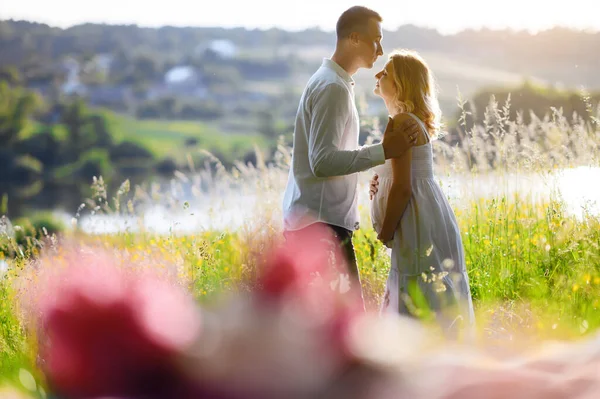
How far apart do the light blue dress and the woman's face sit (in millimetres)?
174

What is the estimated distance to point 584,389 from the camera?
52cm

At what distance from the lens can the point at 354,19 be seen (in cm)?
252

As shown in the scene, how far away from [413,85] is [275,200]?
200 cm

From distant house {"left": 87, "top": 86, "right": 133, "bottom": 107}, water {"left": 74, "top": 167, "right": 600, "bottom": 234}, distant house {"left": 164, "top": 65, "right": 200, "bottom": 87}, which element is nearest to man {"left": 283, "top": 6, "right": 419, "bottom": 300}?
water {"left": 74, "top": 167, "right": 600, "bottom": 234}

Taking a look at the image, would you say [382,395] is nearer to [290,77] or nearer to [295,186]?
[295,186]

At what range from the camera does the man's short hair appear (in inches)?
99.0

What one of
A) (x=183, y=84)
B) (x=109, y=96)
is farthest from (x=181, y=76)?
(x=109, y=96)

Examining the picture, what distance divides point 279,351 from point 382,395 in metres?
0.08

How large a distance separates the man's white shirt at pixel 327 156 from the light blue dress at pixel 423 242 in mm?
182

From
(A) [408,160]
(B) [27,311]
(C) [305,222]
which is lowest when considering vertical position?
(B) [27,311]

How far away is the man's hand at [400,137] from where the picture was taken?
2.41 m

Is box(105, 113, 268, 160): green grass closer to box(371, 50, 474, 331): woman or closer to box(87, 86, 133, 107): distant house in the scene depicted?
box(87, 86, 133, 107): distant house

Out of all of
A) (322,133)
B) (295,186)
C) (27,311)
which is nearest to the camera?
(322,133)

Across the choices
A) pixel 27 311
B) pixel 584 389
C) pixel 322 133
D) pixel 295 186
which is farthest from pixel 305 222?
pixel 584 389
